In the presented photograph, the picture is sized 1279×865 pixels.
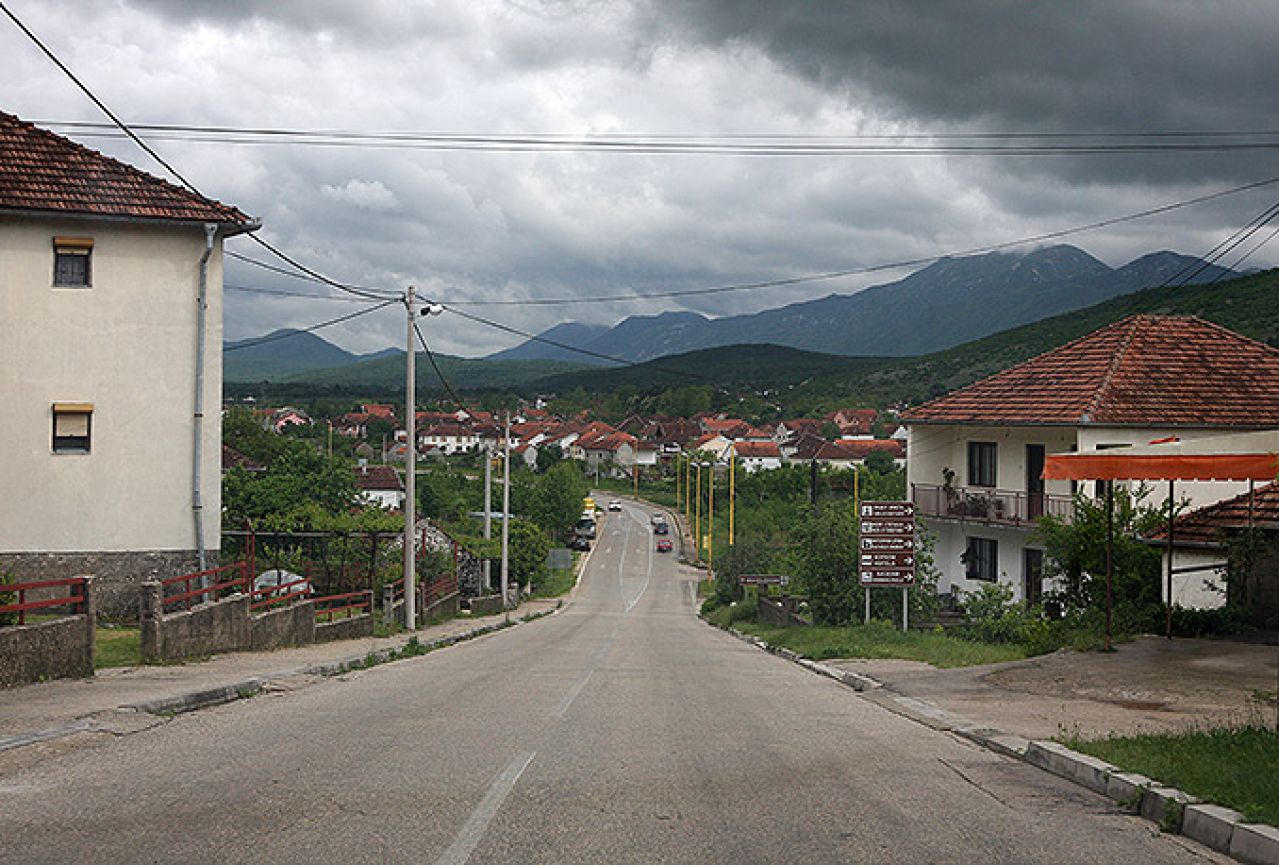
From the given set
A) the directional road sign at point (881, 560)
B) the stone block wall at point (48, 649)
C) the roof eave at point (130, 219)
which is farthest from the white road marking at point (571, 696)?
the roof eave at point (130, 219)

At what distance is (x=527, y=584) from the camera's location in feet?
223

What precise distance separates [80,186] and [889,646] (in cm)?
1831

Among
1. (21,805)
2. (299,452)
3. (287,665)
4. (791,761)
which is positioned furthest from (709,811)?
(299,452)

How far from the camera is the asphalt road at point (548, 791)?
668 cm

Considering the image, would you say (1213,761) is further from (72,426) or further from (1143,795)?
(72,426)

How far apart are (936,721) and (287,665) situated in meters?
9.94

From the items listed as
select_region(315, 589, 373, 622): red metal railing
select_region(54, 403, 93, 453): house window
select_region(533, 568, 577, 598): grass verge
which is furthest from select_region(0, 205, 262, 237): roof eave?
select_region(533, 568, 577, 598): grass verge

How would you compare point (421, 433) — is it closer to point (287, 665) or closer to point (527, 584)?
point (527, 584)

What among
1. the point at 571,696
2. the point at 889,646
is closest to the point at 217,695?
the point at 571,696

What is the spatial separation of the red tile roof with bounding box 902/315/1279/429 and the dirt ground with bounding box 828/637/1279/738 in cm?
1522

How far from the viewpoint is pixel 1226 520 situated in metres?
20.6

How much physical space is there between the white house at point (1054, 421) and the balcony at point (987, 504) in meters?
0.04

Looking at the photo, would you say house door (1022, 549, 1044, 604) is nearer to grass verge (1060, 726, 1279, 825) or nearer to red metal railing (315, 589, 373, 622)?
red metal railing (315, 589, 373, 622)

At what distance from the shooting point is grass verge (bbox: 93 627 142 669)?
1642 cm
